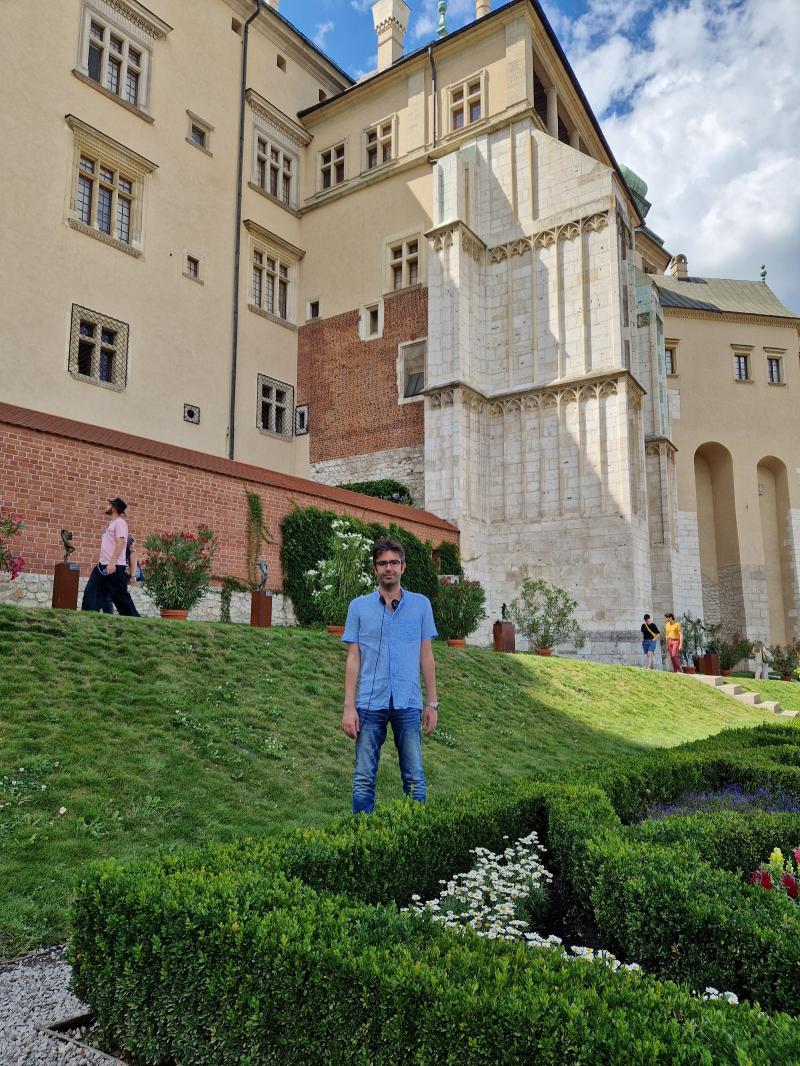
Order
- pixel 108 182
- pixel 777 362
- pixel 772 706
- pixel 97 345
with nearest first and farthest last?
pixel 772 706 → pixel 97 345 → pixel 108 182 → pixel 777 362

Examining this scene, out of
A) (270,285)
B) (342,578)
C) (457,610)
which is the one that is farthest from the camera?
(270,285)

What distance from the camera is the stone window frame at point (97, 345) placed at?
17.8m

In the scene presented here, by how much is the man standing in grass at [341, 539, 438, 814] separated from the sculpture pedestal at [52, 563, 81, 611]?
5.95m

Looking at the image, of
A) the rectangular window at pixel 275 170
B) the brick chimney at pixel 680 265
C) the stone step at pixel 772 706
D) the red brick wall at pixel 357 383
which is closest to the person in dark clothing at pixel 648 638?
the stone step at pixel 772 706

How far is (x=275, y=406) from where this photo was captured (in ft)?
79.1

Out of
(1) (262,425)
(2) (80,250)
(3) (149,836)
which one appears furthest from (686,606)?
(3) (149,836)

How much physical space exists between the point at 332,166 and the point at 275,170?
2.00 metres

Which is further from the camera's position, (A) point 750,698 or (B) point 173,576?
(A) point 750,698

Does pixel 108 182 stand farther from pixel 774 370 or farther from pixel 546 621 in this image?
pixel 774 370

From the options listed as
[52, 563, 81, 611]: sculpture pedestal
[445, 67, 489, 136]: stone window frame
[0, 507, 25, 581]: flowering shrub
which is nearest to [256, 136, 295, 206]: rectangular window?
[445, 67, 489, 136]: stone window frame

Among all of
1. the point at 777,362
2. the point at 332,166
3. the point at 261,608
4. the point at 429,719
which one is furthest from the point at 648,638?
the point at 777,362

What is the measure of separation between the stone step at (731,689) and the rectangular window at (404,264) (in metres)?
14.3

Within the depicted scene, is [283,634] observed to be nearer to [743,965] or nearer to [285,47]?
[743,965]

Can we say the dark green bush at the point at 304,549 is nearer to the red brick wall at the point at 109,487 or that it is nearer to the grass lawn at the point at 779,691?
the red brick wall at the point at 109,487
